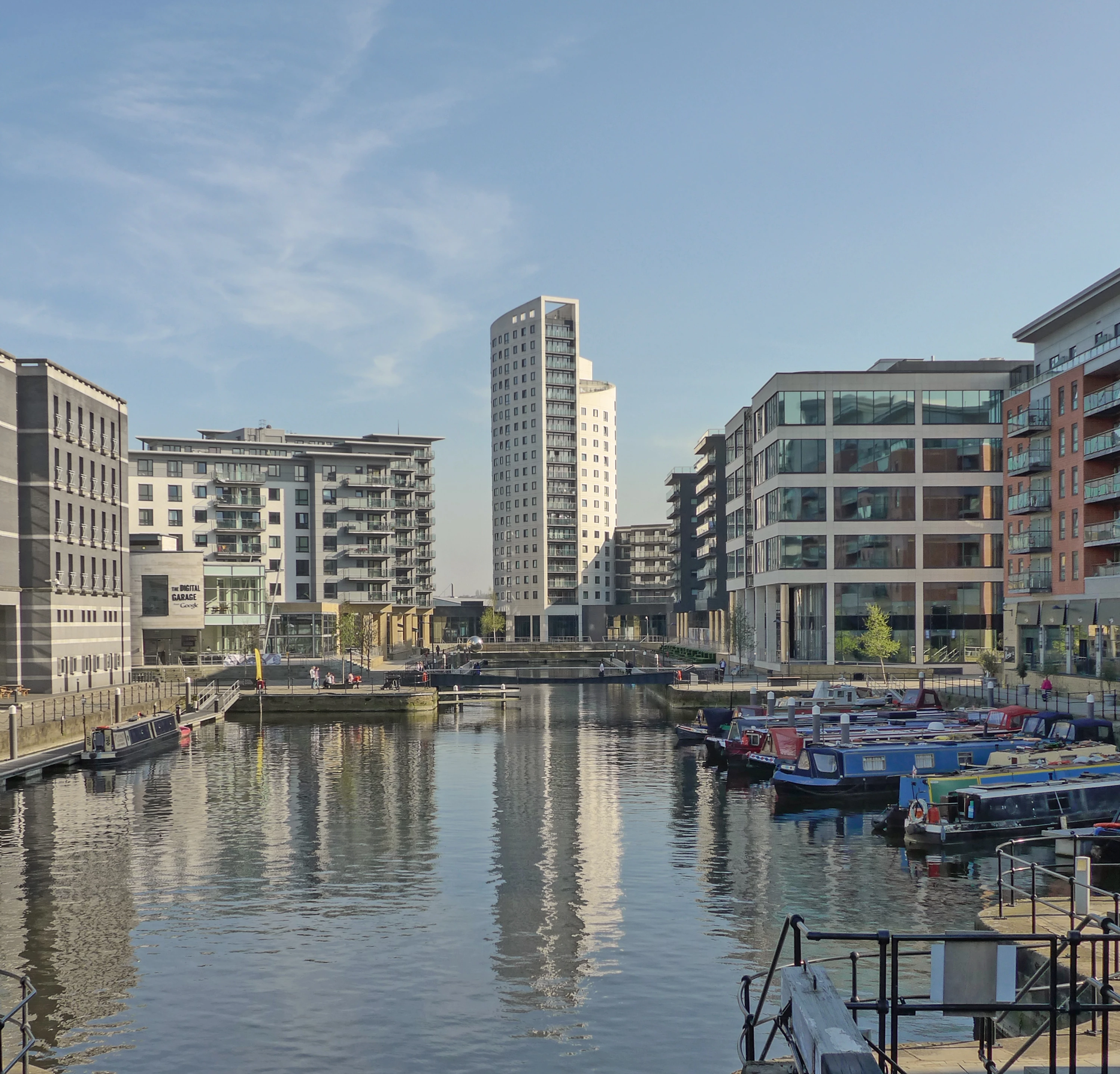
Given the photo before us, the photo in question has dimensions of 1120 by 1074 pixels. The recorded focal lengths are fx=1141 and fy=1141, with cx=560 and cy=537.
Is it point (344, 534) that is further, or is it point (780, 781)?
point (344, 534)

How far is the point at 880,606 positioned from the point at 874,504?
8.48 meters

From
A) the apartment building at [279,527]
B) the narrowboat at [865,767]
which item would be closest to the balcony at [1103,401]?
the narrowboat at [865,767]

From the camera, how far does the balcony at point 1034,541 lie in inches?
2997

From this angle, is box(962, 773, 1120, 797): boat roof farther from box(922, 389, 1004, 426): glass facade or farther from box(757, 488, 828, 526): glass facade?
box(922, 389, 1004, 426): glass facade

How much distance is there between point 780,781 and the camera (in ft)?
161

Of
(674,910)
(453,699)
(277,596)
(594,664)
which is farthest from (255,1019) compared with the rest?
(594,664)

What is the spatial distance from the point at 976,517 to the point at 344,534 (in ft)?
249

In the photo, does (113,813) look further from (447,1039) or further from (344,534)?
(344,534)

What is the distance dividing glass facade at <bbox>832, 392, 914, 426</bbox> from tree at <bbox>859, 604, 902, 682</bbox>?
50.0 feet

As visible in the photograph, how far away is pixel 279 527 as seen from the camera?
452ft

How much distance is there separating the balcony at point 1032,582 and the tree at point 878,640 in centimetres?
1099

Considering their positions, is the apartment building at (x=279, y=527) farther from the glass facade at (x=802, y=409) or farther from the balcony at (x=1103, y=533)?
the balcony at (x=1103, y=533)

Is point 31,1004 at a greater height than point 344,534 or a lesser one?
lesser

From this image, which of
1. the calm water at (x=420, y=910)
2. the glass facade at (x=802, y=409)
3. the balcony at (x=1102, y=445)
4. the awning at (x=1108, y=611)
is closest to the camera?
the calm water at (x=420, y=910)
